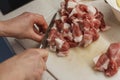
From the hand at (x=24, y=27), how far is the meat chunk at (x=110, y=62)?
255 mm

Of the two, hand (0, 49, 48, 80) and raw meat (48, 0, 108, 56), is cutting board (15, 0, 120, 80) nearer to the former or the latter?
raw meat (48, 0, 108, 56)

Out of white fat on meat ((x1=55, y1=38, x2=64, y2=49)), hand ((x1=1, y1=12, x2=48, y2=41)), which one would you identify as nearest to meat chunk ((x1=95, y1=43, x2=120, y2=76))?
white fat on meat ((x1=55, y1=38, x2=64, y2=49))

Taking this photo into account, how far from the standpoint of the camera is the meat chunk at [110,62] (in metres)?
0.93

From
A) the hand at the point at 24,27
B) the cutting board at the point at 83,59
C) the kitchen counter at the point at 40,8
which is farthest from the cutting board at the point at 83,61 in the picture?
the kitchen counter at the point at 40,8

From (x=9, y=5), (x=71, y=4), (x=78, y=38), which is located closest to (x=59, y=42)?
(x=78, y=38)

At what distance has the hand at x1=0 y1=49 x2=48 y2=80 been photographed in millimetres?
815

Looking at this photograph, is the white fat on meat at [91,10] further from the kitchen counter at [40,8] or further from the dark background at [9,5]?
the dark background at [9,5]

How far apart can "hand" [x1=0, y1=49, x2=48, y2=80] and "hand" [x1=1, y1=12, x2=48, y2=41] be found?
0.59 feet

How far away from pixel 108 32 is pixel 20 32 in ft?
1.14

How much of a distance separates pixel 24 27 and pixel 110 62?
1.15 feet

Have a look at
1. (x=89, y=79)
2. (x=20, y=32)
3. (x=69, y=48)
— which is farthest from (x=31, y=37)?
(x=89, y=79)

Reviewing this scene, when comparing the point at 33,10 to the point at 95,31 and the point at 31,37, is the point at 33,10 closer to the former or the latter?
the point at 31,37

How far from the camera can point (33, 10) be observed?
48.0 inches

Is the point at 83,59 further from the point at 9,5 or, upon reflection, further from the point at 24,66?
the point at 9,5
